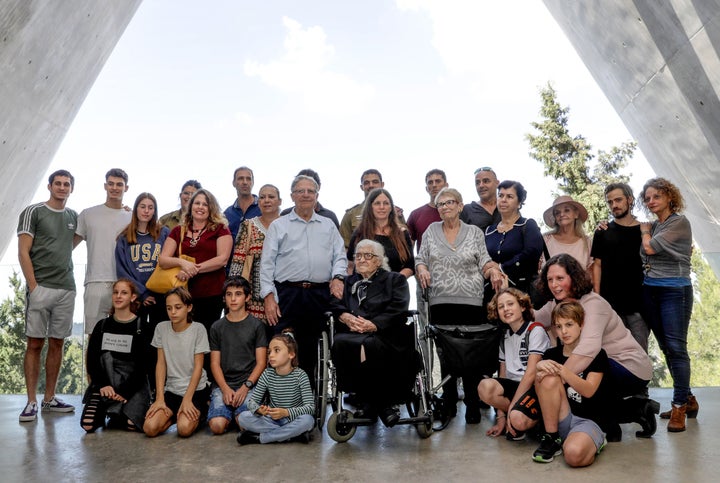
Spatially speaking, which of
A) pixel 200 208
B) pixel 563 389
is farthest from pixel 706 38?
pixel 200 208

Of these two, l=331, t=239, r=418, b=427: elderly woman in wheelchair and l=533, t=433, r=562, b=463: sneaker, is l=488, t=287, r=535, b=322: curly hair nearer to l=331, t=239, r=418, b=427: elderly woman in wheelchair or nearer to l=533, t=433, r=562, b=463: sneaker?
l=331, t=239, r=418, b=427: elderly woman in wheelchair

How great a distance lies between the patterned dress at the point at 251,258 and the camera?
406 cm

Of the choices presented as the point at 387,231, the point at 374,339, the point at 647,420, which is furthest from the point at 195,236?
the point at 647,420

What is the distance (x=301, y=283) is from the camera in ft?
12.6

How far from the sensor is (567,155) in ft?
62.7

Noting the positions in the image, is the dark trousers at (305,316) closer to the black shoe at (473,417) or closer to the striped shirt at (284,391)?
the striped shirt at (284,391)

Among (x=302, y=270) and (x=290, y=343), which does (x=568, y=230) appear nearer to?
(x=302, y=270)

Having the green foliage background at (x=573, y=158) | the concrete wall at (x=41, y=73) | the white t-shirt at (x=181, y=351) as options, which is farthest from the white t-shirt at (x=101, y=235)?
the green foliage background at (x=573, y=158)

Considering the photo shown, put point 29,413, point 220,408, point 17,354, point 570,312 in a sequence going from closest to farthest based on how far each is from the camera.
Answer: point 570,312 < point 220,408 < point 29,413 < point 17,354

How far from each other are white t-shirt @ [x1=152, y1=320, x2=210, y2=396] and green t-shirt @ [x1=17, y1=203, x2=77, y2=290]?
41.7 inches

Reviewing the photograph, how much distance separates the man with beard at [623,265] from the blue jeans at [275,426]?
217 cm

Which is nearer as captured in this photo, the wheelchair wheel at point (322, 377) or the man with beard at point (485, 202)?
the wheelchair wheel at point (322, 377)

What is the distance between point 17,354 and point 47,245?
1999mm

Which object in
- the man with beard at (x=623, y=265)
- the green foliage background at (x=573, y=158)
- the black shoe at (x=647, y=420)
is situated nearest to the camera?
the black shoe at (x=647, y=420)
